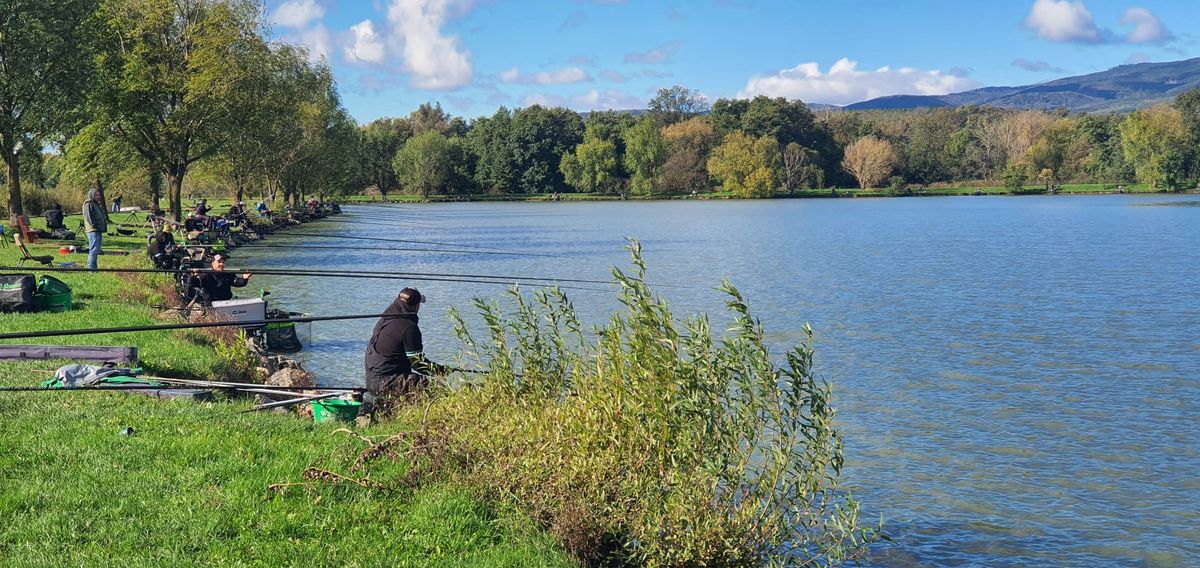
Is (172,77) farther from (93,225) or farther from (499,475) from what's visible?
(499,475)

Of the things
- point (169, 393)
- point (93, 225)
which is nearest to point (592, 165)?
point (93, 225)

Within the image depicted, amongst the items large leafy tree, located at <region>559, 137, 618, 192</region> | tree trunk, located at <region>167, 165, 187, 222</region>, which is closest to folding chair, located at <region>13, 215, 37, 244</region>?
tree trunk, located at <region>167, 165, 187, 222</region>

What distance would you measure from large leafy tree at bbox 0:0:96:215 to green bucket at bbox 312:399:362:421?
24.8m

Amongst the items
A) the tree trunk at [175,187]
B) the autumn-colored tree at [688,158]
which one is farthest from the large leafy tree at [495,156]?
the tree trunk at [175,187]

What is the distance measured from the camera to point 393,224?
242ft

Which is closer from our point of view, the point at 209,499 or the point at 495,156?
the point at 209,499

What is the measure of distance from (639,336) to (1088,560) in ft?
17.6

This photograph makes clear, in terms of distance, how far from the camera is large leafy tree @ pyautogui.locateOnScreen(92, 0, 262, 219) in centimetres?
4022

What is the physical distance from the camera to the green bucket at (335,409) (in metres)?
10.7

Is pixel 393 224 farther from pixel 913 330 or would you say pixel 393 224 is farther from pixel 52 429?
pixel 52 429

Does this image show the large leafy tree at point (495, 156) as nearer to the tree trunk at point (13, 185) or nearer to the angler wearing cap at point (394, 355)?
the tree trunk at point (13, 185)

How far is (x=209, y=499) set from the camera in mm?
7430

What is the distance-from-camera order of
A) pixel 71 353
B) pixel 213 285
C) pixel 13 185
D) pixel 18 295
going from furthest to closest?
pixel 13 185
pixel 213 285
pixel 18 295
pixel 71 353

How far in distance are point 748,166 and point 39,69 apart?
111 meters
